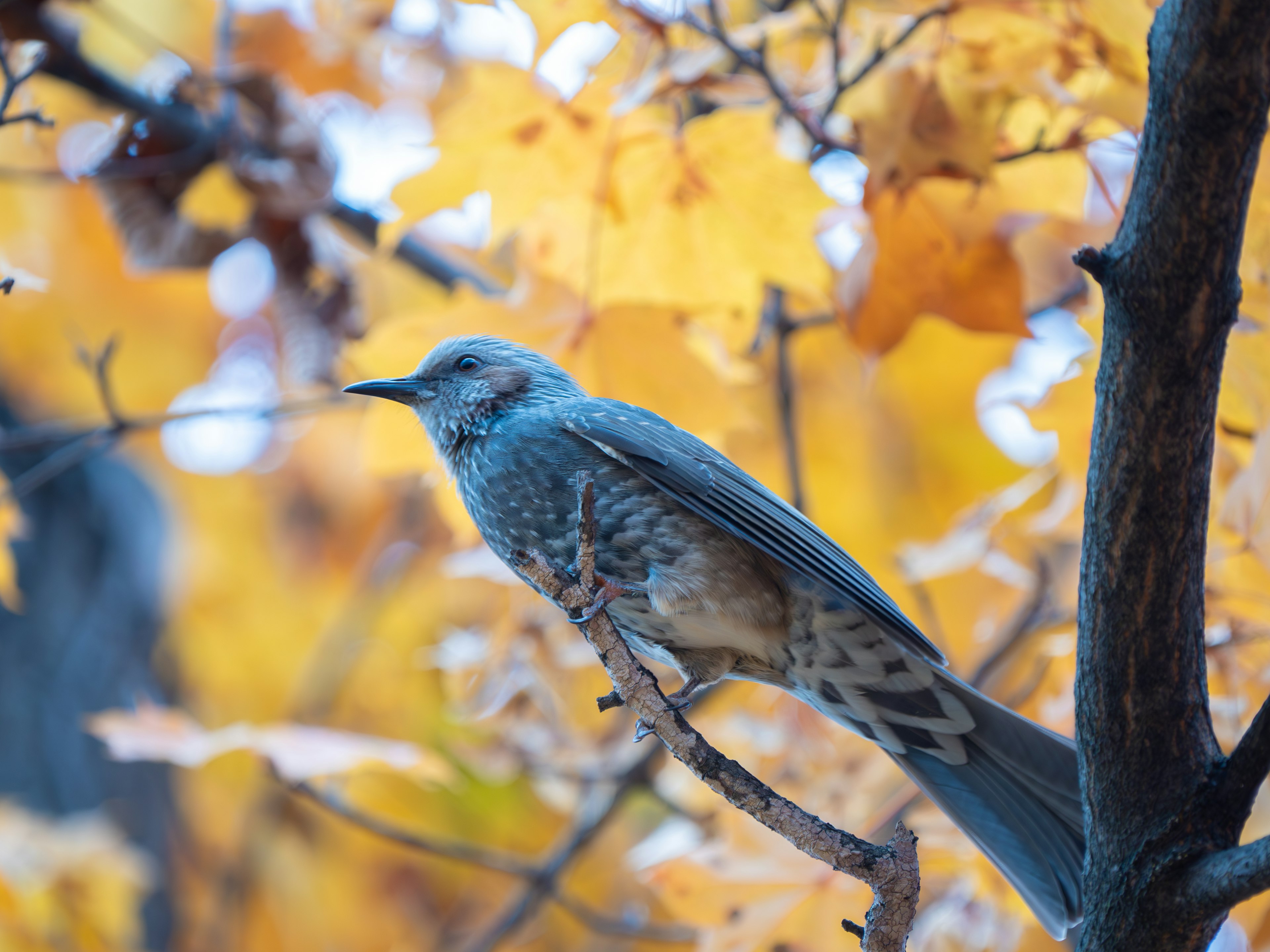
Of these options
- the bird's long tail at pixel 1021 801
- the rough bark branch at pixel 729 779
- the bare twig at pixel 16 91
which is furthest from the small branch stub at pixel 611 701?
the bare twig at pixel 16 91

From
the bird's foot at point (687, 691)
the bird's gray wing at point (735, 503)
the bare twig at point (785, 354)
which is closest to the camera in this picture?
the bird's gray wing at point (735, 503)

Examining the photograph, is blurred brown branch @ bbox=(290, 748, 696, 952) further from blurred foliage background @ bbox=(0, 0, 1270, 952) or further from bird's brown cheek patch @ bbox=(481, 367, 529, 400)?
bird's brown cheek patch @ bbox=(481, 367, 529, 400)

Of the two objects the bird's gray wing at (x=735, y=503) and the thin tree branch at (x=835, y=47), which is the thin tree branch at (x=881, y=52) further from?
the bird's gray wing at (x=735, y=503)

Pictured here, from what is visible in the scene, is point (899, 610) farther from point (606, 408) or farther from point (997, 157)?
point (997, 157)

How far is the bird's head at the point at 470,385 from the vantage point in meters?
2.00

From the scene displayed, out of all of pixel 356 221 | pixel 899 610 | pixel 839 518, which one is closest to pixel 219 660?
pixel 356 221

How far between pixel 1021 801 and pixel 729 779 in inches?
Answer: 27.7

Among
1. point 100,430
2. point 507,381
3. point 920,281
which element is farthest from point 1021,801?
point 100,430

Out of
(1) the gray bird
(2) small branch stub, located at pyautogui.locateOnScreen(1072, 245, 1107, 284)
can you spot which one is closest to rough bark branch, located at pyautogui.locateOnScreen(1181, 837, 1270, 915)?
(1) the gray bird

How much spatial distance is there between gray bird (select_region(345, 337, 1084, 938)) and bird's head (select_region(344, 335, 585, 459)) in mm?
55

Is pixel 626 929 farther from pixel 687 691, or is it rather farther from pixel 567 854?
pixel 687 691

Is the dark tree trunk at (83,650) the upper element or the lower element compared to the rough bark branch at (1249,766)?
upper

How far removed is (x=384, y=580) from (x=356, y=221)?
5.01 ft

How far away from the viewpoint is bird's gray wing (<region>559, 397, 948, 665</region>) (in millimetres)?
1606
